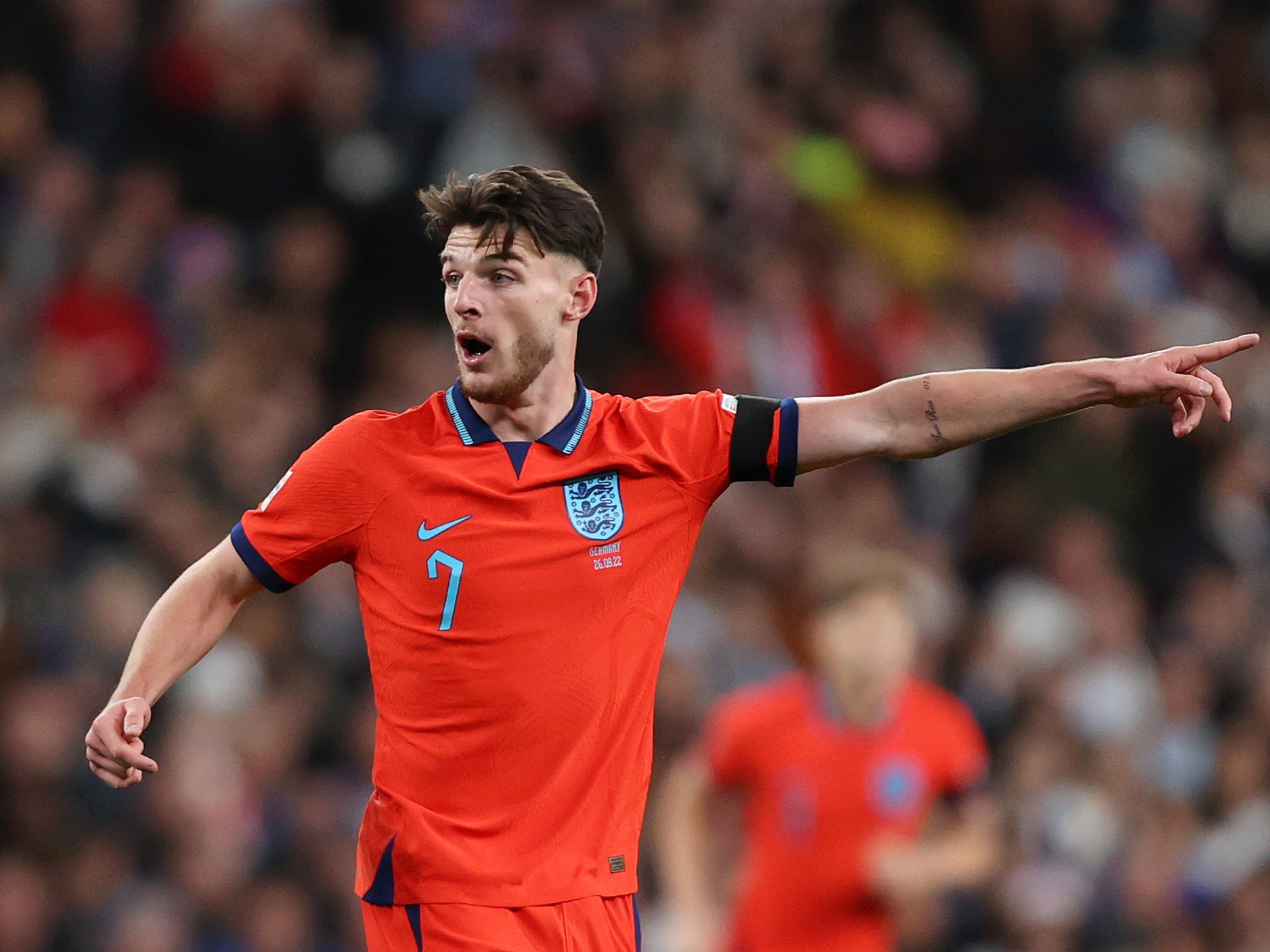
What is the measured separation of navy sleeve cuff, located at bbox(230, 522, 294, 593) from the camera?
411 centimetres

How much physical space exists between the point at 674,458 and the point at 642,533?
0.19m

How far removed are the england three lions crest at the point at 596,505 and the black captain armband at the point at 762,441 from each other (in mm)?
282

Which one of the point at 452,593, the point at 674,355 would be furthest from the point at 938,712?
the point at 674,355

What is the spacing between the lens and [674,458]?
4254 millimetres

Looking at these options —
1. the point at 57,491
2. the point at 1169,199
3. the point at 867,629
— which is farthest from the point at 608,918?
the point at 1169,199

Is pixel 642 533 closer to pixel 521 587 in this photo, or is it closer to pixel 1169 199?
pixel 521 587

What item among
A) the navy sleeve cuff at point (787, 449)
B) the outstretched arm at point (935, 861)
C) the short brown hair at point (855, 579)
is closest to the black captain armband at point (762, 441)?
the navy sleeve cuff at point (787, 449)

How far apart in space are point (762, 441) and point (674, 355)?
5631 mm

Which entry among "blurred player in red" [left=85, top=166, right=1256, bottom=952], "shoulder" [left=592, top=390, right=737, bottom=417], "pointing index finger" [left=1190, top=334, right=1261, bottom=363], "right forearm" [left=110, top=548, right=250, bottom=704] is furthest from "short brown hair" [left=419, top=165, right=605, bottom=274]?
"pointing index finger" [left=1190, top=334, right=1261, bottom=363]

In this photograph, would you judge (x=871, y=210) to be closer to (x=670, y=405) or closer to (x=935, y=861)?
(x=935, y=861)

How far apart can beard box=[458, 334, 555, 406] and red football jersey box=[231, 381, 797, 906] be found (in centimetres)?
10

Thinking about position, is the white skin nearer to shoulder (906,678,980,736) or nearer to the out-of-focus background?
shoulder (906,678,980,736)

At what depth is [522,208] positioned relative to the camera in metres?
4.14

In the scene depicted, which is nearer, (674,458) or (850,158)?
(674,458)
